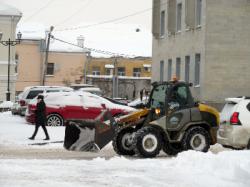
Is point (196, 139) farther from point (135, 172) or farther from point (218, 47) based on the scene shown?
point (218, 47)

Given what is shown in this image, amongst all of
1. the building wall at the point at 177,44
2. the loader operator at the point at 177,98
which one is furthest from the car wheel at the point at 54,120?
the building wall at the point at 177,44

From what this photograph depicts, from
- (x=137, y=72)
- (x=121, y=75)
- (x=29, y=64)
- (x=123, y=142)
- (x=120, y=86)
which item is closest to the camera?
(x=123, y=142)

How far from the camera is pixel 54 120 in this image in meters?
31.5

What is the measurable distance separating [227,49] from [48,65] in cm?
4474

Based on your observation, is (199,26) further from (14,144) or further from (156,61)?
(14,144)

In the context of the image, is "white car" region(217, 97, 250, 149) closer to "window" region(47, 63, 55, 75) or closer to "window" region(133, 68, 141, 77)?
"window" region(47, 63, 55, 75)

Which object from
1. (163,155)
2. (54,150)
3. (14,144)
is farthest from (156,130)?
(14,144)

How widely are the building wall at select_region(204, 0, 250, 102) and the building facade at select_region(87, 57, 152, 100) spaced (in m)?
36.4

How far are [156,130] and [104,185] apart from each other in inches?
237

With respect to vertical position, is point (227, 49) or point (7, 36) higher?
point (7, 36)

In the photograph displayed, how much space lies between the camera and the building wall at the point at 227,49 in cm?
4281

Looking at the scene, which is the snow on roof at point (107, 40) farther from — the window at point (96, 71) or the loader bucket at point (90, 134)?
the loader bucket at point (90, 134)

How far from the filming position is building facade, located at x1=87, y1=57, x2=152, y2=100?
81750 mm

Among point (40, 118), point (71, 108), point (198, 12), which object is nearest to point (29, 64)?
point (198, 12)
